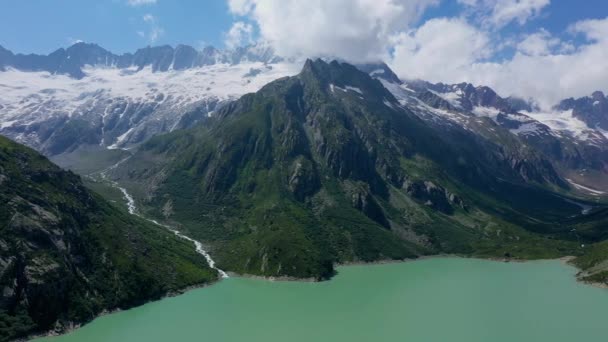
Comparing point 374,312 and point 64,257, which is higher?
point 64,257

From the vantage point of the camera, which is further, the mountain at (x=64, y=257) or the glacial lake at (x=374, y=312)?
the mountain at (x=64, y=257)

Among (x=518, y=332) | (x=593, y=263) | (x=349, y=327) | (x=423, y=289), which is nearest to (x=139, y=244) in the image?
(x=349, y=327)

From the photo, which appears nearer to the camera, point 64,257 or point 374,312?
point 64,257

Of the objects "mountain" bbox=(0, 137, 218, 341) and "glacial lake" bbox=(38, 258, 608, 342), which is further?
"mountain" bbox=(0, 137, 218, 341)
